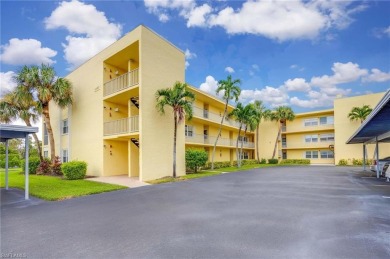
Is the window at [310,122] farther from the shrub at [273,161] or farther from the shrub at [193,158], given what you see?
the shrub at [193,158]

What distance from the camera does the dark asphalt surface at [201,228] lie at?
4379 millimetres

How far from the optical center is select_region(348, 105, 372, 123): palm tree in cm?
3213

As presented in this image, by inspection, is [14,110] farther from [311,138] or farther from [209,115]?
[311,138]

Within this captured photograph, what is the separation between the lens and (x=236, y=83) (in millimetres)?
25547

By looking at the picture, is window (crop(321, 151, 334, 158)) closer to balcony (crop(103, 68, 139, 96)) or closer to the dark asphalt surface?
the dark asphalt surface

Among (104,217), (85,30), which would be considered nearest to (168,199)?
(104,217)

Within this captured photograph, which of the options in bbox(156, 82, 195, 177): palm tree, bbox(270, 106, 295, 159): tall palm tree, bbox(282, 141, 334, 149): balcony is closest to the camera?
bbox(156, 82, 195, 177): palm tree

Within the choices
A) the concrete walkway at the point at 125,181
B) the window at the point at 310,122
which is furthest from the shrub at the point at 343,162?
the concrete walkway at the point at 125,181

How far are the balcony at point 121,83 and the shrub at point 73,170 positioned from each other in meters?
6.05

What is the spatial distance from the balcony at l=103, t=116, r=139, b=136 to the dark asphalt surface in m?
8.44

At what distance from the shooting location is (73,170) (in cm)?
1653

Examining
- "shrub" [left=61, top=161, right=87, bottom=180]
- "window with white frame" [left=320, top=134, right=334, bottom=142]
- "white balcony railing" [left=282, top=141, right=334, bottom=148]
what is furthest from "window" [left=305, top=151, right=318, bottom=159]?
"shrub" [left=61, top=161, right=87, bottom=180]

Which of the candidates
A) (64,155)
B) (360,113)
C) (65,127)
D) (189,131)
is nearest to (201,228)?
(189,131)

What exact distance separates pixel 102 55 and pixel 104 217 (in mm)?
16449
